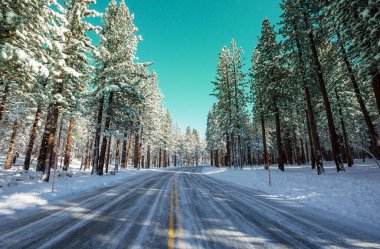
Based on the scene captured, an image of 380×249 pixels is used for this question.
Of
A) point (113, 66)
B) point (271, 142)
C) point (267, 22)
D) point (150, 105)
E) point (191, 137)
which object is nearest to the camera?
point (113, 66)

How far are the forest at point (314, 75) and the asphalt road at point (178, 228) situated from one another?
3993 mm

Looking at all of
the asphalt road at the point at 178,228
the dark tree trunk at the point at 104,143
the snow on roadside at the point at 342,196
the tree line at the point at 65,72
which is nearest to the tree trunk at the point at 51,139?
the tree line at the point at 65,72

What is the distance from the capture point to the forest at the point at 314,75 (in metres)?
10.7

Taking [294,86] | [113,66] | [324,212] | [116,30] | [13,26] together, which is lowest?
[324,212]

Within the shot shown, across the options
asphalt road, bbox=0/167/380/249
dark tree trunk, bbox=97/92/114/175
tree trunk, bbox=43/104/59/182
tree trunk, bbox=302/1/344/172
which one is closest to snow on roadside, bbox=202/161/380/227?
asphalt road, bbox=0/167/380/249

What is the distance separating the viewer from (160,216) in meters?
6.27

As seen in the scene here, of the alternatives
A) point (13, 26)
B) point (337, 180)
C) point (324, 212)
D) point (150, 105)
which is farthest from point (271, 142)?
point (13, 26)

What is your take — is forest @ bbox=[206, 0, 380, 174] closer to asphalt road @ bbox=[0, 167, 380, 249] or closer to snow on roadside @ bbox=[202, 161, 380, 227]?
snow on roadside @ bbox=[202, 161, 380, 227]

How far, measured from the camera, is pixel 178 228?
5172 millimetres

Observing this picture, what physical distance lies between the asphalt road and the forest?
399 cm

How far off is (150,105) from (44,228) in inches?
1341

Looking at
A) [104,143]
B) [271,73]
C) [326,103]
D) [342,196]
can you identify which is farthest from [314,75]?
[104,143]

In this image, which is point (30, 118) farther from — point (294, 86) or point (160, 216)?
point (294, 86)

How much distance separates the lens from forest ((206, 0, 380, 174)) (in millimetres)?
10719
